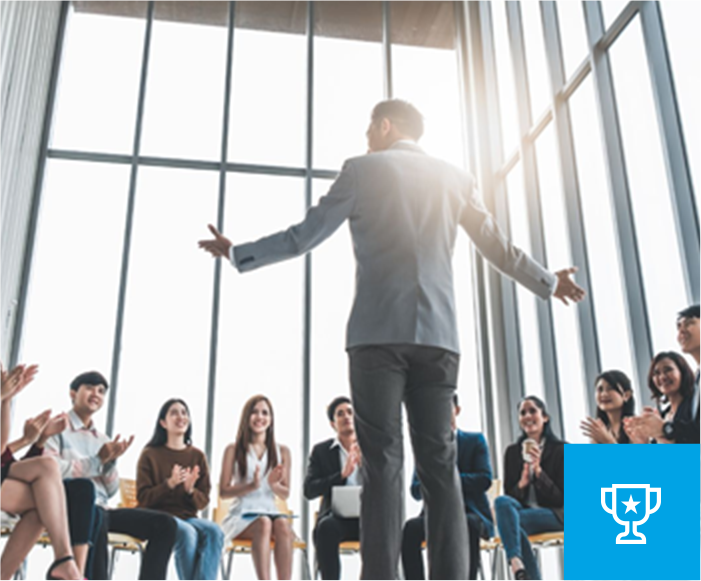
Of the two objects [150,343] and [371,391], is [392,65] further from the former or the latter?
[371,391]

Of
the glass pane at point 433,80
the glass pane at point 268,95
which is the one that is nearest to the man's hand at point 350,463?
the glass pane at point 268,95

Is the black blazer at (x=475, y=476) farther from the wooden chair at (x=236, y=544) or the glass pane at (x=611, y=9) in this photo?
the glass pane at (x=611, y=9)

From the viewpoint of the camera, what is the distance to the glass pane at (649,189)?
12.7 feet

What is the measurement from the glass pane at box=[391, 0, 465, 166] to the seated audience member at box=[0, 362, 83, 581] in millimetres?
4639

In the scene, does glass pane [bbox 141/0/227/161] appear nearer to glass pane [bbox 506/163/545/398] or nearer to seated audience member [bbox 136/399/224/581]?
glass pane [bbox 506/163/545/398]

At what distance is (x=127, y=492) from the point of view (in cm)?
459

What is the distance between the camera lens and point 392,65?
6.95 metres

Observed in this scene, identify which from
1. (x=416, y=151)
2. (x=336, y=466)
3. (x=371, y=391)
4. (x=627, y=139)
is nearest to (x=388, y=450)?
(x=371, y=391)

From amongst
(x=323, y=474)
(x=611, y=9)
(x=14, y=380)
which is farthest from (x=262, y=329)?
(x=611, y=9)

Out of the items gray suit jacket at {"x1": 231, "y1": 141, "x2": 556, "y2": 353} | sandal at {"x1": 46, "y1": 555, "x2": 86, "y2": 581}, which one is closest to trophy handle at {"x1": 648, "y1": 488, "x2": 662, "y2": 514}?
gray suit jacket at {"x1": 231, "y1": 141, "x2": 556, "y2": 353}

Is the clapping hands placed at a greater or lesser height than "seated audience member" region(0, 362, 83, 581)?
greater

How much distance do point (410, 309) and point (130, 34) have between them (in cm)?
577

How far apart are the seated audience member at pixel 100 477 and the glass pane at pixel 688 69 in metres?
3.18

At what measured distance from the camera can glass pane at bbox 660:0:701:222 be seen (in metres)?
3.75
